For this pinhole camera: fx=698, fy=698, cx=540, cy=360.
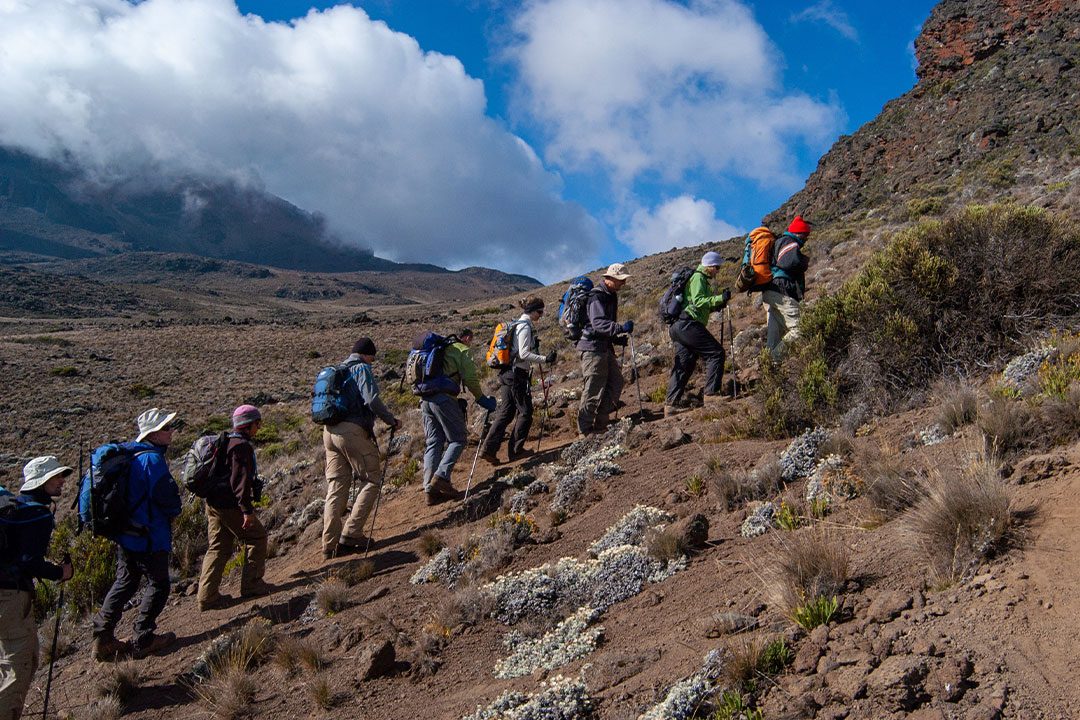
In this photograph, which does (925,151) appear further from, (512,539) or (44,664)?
(44,664)

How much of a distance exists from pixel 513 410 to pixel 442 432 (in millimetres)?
1033

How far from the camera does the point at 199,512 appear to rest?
408 inches

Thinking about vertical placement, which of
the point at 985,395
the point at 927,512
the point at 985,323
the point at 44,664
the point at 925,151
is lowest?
the point at 44,664

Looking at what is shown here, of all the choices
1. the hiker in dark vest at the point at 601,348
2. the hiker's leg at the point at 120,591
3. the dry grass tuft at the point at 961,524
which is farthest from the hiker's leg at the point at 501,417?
the dry grass tuft at the point at 961,524

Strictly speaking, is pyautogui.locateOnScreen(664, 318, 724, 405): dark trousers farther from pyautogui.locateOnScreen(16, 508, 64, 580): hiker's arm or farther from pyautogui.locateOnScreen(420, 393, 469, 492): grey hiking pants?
pyautogui.locateOnScreen(16, 508, 64, 580): hiker's arm

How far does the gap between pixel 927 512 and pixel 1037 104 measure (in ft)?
102

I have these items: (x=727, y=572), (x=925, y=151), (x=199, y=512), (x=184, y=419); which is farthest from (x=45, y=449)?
(x=925, y=151)

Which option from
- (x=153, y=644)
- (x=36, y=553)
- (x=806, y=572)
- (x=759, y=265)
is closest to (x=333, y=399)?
(x=153, y=644)

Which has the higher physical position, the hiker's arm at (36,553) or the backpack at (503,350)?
the backpack at (503,350)

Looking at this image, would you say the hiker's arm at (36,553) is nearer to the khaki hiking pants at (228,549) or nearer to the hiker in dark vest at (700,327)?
the khaki hiking pants at (228,549)

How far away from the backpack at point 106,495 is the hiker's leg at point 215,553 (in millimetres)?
993

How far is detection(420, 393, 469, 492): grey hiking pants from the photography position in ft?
25.5

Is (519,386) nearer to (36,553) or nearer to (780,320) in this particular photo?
(780,320)

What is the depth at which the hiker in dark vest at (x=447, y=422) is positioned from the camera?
779 cm
